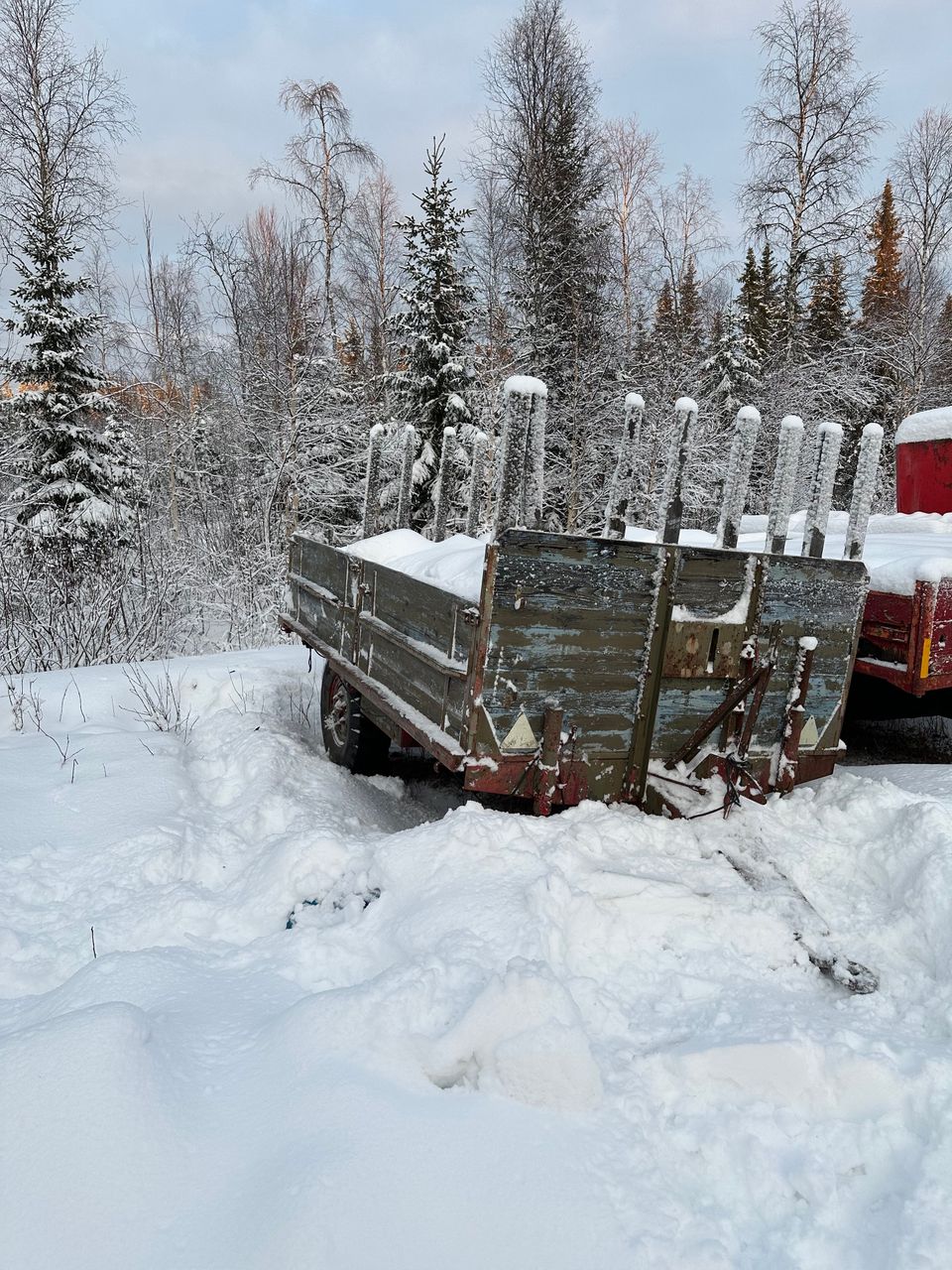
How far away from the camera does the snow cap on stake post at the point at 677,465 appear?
360cm

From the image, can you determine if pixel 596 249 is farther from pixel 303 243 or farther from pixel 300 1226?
pixel 300 1226

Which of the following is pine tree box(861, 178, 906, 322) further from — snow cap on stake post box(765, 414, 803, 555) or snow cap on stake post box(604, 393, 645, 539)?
snow cap on stake post box(604, 393, 645, 539)

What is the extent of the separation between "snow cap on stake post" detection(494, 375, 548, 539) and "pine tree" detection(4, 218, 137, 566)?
35.5ft

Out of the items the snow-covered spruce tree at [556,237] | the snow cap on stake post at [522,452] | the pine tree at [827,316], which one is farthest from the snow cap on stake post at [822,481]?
the pine tree at [827,316]

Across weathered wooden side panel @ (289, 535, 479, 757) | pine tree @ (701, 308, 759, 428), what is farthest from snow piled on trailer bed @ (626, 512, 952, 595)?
pine tree @ (701, 308, 759, 428)

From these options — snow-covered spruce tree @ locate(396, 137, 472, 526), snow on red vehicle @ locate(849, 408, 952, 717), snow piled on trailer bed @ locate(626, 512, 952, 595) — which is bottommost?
snow on red vehicle @ locate(849, 408, 952, 717)

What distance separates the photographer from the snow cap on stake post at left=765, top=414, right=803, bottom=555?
3869 mm

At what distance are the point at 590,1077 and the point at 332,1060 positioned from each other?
70 centimetres

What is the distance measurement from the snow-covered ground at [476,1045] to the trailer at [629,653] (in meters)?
0.24

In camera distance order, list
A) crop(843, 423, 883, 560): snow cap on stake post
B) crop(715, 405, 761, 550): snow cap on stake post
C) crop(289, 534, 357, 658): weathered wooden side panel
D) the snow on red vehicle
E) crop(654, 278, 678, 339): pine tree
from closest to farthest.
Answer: crop(715, 405, 761, 550): snow cap on stake post
crop(843, 423, 883, 560): snow cap on stake post
the snow on red vehicle
crop(289, 534, 357, 658): weathered wooden side panel
crop(654, 278, 678, 339): pine tree

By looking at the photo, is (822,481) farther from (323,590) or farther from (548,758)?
(323,590)

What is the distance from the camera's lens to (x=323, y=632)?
5.39 meters

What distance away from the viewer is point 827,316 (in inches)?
947

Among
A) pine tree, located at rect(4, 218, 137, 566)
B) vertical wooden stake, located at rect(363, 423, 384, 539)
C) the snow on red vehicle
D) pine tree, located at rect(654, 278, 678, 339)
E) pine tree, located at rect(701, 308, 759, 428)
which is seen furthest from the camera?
pine tree, located at rect(654, 278, 678, 339)
